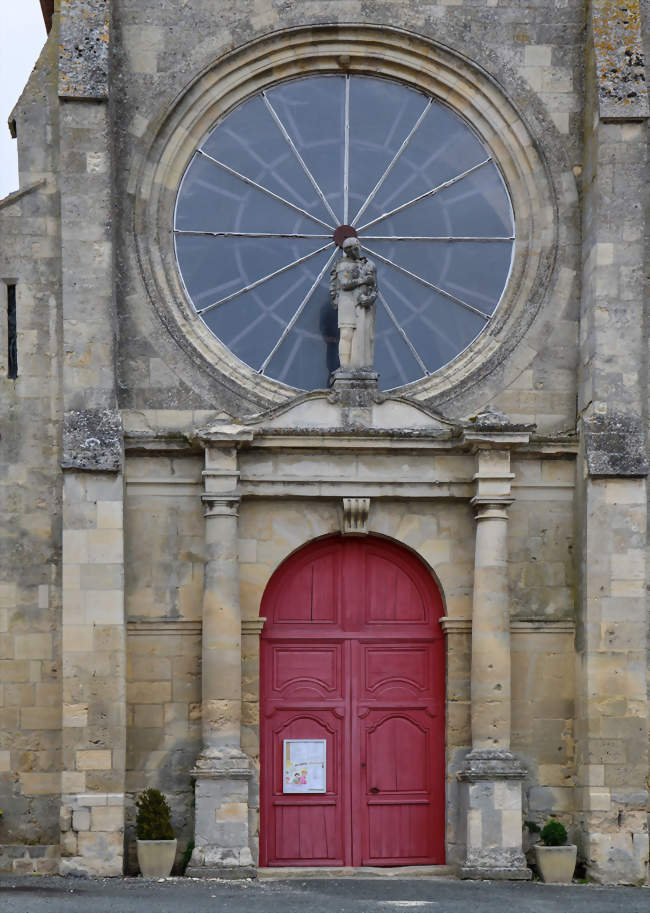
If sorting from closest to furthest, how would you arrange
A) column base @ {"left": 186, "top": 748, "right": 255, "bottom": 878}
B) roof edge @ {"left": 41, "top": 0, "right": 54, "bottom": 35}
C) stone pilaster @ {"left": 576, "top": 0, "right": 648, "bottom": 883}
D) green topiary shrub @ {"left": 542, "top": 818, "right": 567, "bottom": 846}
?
column base @ {"left": 186, "top": 748, "right": 255, "bottom": 878}, green topiary shrub @ {"left": 542, "top": 818, "right": 567, "bottom": 846}, stone pilaster @ {"left": 576, "top": 0, "right": 648, "bottom": 883}, roof edge @ {"left": 41, "top": 0, "right": 54, "bottom": 35}

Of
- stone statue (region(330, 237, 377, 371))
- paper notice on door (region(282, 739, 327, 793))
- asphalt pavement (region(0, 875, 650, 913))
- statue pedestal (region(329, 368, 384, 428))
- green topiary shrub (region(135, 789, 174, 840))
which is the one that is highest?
stone statue (region(330, 237, 377, 371))

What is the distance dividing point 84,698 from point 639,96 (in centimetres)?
750

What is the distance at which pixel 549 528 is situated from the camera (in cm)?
1496

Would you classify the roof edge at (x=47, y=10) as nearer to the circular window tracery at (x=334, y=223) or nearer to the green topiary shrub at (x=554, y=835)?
the circular window tracery at (x=334, y=223)

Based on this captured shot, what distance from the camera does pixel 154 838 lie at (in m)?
13.9

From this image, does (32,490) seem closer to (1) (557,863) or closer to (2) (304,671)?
(2) (304,671)

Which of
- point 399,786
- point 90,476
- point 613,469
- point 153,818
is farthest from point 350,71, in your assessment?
point 153,818

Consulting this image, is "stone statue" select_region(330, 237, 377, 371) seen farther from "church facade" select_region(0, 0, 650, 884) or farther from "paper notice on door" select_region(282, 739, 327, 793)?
"paper notice on door" select_region(282, 739, 327, 793)

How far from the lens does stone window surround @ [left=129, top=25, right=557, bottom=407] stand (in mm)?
15109

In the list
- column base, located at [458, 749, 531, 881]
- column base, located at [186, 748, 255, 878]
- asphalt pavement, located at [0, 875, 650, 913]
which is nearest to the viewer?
asphalt pavement, located at [0, 875, 650, 913]

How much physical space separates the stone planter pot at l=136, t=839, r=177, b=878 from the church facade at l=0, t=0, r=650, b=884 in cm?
20

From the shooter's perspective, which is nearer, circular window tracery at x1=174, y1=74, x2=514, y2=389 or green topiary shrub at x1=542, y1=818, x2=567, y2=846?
green topiary shrub at x1=542, y1=818, x2=567, y2=846

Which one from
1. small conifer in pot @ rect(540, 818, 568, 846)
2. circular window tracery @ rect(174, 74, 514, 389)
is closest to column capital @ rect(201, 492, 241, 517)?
circular window tracery @ rect(174, 74, 514, 389)

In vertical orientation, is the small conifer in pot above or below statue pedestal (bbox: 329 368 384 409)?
below
